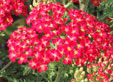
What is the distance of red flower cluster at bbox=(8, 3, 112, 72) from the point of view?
6.17 ft

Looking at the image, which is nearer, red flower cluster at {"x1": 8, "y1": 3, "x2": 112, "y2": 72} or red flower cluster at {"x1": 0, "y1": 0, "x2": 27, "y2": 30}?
red flower cluster at {"x1": 8, "y1": 3, "x2": 112, "y2": 72}

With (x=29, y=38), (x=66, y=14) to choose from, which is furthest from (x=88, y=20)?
(x=29, y=38)

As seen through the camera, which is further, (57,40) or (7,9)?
(7,9)

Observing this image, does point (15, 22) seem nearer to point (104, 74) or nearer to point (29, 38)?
point (29, 38)

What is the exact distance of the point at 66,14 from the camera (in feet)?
7.47

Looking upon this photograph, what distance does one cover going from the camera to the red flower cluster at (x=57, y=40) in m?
1.88

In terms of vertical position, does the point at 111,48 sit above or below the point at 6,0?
below

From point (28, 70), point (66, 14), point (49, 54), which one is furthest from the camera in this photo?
point (28, 70)

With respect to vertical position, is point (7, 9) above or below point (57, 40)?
above

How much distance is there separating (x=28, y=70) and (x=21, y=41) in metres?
0.83

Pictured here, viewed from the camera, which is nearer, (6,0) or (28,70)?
(6,0)

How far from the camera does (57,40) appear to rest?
1920mm

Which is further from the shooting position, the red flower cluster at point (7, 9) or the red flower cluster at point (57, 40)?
the red flower cluster at point (7, 9)

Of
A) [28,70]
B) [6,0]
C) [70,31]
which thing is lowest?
[28,70]
